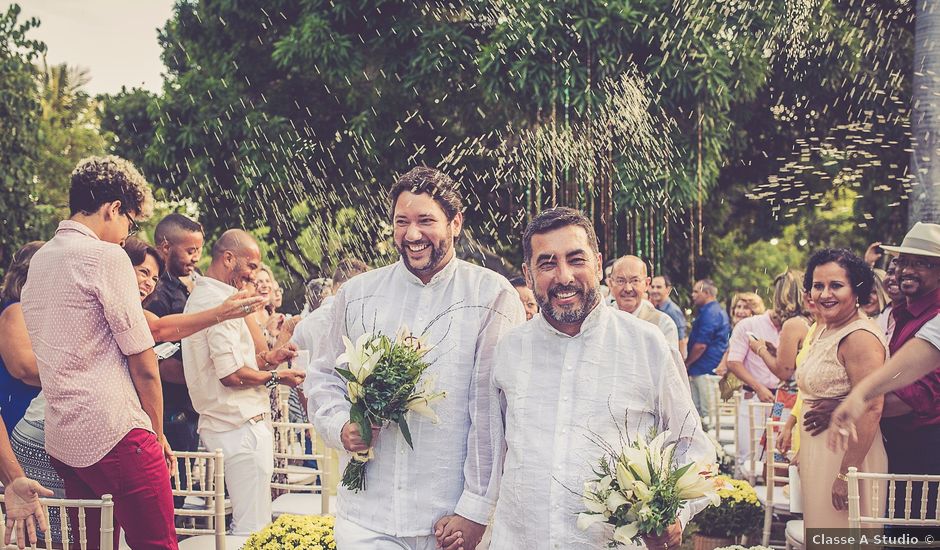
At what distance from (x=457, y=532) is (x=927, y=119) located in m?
8.57

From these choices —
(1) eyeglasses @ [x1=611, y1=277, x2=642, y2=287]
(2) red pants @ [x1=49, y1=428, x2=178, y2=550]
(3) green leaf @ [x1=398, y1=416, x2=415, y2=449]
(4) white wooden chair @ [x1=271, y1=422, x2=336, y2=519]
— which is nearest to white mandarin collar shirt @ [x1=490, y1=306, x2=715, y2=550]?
(3) green leaf @ [x1=398, y1=416, x2=415, y2=449]

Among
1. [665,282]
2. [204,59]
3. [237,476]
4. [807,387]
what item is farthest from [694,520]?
[204,59]

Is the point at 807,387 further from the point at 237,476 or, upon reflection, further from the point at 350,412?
the point at 237,476

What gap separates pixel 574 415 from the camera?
138 inches

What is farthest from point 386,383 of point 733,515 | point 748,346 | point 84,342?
point 748,346

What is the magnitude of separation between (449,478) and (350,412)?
0.43 meters

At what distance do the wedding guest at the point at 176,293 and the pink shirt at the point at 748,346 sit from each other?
17.0 feet

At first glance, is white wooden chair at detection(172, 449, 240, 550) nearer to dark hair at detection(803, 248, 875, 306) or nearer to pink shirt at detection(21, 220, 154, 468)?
pink shirt at detection(21, 220, 154, 468)

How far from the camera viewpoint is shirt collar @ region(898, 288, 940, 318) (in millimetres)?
5105

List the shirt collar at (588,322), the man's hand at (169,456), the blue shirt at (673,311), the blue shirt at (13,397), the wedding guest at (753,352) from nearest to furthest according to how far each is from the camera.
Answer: the shirt collar at (588,322)
the man's hand at (169,456)
the blue shirt at (13,397)
the wedding guest at (753,352)
the blue shirt at (673,311)

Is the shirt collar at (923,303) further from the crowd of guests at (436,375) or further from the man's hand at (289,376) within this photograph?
the man's hand at (289,376)

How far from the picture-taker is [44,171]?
24.6 metres

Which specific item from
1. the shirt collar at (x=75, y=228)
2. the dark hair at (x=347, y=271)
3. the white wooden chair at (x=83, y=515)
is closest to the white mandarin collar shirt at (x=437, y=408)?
the white wooden chair at (x=83, y=515)

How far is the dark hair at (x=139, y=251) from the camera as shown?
20.1ft
